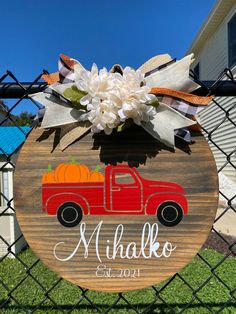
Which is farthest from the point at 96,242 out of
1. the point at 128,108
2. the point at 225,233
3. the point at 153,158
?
the point at 225,233

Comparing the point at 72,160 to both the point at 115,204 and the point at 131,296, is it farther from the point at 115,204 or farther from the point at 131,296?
the point at 131,296

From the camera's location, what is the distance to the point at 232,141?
34.7 feet

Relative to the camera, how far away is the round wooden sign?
1.23m

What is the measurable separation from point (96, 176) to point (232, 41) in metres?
10.2

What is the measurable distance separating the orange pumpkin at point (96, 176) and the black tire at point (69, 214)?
99 mm

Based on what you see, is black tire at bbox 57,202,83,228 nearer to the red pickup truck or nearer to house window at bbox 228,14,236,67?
the red pickup truck

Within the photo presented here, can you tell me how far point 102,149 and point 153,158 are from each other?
163 millimetres

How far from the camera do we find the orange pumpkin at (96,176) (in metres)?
1.23

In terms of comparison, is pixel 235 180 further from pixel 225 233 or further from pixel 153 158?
pixel 153 158

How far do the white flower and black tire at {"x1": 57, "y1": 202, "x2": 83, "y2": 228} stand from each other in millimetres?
268

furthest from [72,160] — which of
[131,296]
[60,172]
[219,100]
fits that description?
[219,100]

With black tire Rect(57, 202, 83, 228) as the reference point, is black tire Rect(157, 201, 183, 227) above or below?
below

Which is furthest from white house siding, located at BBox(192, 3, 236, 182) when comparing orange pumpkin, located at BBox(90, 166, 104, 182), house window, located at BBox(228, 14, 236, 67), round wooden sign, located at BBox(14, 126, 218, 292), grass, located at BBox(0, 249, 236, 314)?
orange pumpkin, located at BBox(90, 166, 104, 182)

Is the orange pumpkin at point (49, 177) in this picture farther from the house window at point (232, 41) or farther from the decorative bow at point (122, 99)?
the house window at point (232, 41)
